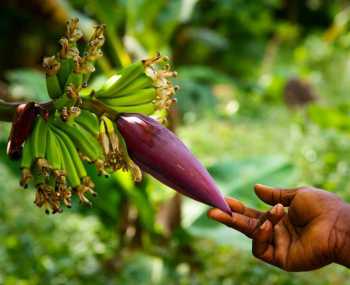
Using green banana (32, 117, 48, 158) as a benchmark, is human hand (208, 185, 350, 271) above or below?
below

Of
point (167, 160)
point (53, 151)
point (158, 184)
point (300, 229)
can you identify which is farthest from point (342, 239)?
point (158, 184)

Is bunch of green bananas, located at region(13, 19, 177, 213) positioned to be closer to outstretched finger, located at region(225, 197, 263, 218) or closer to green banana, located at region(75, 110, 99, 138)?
green banana, located at region(75, 110, 99, 138)

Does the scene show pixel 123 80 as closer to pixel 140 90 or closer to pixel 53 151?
pixel 140 90

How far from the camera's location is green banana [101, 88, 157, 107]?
1125 mm

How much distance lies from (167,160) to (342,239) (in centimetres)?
29

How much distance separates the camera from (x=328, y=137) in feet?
12.5

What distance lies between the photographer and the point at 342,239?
3.15 ft

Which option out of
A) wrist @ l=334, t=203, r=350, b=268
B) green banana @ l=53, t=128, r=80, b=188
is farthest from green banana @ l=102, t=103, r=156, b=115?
wrist @ l=334, t=203, r=350, b=268

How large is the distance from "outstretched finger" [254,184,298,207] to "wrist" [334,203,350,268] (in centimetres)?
9

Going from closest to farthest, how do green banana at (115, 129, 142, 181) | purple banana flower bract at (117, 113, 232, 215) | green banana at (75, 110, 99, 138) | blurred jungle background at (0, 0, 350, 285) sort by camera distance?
purple banana flower bract at (117, 113, 232, 215)
green banana at (115, 129, 142, 181)
green banana at (75, 110, 99, 138)
blurred jungle background at (0, 0, 350, 285)

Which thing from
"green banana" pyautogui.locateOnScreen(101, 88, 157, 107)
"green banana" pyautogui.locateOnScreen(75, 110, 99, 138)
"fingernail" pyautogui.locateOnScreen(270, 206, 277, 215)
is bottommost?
"fingernail" pyautogui.locateOnScreen(270, 206, 277, 215)

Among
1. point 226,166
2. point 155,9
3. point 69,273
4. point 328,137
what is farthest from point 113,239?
point 328,137

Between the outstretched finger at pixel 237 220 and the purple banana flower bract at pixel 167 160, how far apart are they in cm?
6

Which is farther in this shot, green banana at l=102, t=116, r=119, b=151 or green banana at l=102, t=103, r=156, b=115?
green banana at l=102, t=103, r=156, b=115
